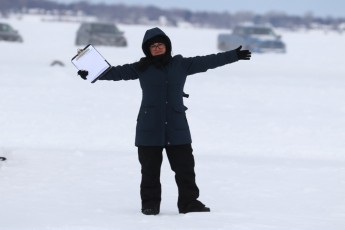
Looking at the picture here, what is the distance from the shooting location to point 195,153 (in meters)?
10.5

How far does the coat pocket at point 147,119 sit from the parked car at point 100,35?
28.2 metres

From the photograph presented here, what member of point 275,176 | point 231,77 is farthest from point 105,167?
point 231,77

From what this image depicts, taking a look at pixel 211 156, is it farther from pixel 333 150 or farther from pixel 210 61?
pixel 210 61

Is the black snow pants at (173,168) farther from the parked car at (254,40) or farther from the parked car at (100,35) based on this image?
the parked car at (254,40)

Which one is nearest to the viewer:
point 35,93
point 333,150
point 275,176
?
point 275,176

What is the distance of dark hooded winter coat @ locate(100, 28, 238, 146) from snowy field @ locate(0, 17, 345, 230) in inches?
22.4

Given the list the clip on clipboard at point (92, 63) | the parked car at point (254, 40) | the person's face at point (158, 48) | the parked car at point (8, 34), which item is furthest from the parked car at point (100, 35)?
the person's face at point (158, 48)

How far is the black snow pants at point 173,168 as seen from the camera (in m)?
6.07

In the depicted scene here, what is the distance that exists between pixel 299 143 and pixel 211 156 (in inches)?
76.4

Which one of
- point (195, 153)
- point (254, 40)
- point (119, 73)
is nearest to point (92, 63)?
point (119, 73)

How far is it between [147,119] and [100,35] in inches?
1135

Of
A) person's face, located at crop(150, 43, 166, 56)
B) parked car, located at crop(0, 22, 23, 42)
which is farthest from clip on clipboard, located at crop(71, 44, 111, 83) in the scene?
parked car, located at crop(0, 22, 23, 42)

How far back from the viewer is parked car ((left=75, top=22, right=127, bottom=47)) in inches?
1353

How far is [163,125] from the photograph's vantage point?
5.97 m
